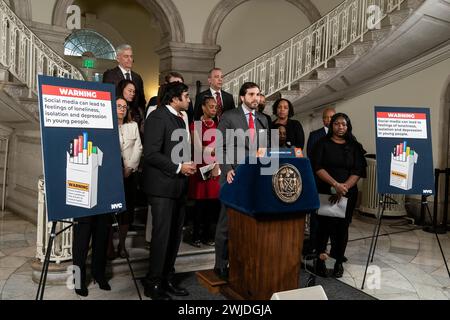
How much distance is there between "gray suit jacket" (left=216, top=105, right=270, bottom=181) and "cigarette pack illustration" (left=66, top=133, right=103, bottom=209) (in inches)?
39.7

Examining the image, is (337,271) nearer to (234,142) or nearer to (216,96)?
(234,142)

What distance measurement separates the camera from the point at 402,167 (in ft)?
12.1

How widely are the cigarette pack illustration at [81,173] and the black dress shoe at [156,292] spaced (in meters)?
0.96

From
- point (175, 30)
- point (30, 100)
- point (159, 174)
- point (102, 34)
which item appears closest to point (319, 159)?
point (159, 174)

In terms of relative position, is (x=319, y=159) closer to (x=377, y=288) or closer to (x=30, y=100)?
(x=377, y=288)

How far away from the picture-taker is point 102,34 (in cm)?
1135

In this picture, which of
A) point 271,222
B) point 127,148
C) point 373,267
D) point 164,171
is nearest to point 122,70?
point 127,148

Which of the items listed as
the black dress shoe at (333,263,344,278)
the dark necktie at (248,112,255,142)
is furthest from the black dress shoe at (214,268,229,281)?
the black dress shoe at (333,263,344,278)

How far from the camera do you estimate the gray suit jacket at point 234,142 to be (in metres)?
3.03

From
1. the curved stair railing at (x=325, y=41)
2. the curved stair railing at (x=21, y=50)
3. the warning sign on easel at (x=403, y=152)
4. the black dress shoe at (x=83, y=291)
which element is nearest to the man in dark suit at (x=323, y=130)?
the warning sign on easel at (x=403, y=152)

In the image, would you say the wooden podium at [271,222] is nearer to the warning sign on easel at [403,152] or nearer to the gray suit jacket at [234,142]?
the gray suit jacket at [234,142]
